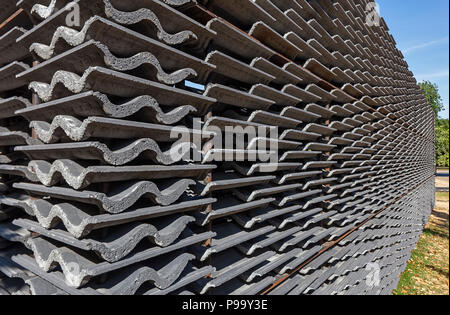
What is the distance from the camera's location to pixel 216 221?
8.11 feet

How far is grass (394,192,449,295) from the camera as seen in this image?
24.7ft

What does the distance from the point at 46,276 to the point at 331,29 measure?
4.34 m

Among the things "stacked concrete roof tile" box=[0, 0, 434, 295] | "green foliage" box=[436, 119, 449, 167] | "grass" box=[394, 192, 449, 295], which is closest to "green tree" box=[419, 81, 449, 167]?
"green foliage" box=[436, 119, 449, 167]

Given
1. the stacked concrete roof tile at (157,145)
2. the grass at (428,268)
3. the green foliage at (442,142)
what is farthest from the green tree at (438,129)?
the stacked concrete roof tile at (157,145)

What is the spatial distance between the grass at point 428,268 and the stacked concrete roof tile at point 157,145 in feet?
17.7

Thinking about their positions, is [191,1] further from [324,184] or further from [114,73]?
[324,184]

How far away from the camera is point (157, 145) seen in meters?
1.39

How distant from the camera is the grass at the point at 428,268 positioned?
24.7ft

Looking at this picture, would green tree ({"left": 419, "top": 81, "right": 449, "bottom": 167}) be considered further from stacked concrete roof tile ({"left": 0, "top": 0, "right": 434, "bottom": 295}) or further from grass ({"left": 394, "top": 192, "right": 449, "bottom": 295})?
stacked concrete roof tile ({"left": 0, "top": 0, "right": 434, "bottom": 295})

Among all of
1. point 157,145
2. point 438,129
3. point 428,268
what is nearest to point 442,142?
point 438,129

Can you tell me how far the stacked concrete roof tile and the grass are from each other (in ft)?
17.7

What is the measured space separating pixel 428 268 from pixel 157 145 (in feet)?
37.5

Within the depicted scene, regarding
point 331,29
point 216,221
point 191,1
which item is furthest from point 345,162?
point 191,1

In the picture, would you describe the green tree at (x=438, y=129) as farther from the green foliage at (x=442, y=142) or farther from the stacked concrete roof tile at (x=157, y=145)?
the stacked concrete roof tile at (x=157, y=145)
